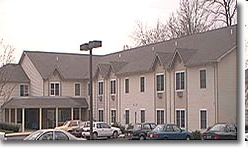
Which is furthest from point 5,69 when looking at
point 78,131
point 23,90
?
point 78,131

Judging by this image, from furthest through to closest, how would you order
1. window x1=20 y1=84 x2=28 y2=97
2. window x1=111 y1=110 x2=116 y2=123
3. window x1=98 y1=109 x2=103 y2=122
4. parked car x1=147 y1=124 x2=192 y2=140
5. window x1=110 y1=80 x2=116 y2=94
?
window x1=110 y1=80 x2=116 y2=94
window x1=111 y1=110 x2=116 y2=123
window x1=98 y1=109 x2=103 y2=122
window x1=20 y1=84 x2=28 y2=97
parked car x1=147 y1=124 x2=192 y2=140

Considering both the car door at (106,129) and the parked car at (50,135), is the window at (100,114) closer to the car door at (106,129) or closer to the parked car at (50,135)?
the car door at (106,129)

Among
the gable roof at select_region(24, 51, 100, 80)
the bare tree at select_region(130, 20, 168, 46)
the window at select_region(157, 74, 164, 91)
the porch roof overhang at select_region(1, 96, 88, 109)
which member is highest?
the bare tree at select_region(130, 20, 168, 46)

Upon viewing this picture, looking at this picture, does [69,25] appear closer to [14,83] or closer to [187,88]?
[14,83]

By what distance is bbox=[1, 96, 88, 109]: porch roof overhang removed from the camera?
20.9ft

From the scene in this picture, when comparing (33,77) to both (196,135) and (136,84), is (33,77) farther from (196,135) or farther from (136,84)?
(196,135)

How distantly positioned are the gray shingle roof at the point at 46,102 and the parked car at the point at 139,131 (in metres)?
0.57

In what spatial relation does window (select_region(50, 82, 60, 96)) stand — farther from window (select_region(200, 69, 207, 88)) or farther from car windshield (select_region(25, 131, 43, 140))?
window (select_region(200, 69, 207, 88))

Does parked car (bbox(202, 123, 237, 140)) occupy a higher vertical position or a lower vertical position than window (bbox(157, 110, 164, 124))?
lower

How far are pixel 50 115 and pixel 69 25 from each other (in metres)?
1.02

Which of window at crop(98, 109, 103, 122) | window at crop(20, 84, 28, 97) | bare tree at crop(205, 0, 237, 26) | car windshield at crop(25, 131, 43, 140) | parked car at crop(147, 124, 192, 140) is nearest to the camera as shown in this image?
car windshield at crop(25, 131, 43, 140)

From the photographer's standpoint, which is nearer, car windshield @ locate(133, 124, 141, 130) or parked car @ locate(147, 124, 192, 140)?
parked car @ locate(147, 124, 192, 140)

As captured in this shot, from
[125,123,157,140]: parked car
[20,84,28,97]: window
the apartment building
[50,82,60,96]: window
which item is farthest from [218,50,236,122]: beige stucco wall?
[20,84,28,97]: window

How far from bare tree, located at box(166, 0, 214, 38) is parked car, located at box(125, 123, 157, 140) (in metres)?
1.09
